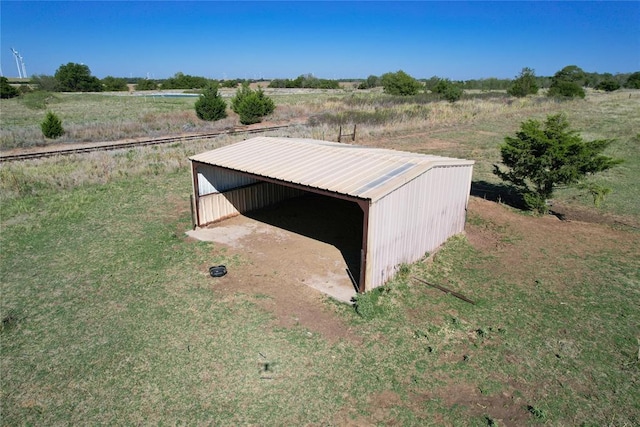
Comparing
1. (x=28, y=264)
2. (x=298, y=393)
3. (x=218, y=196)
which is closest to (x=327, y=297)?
(x=298, y=393)

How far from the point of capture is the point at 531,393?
620 centimetres

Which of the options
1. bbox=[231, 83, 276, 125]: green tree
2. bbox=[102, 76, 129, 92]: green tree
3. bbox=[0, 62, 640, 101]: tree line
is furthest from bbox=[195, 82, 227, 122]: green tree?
bbox=[102, 76, 129, 92]: green tree

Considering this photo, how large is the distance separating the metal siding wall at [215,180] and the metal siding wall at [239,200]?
17cm

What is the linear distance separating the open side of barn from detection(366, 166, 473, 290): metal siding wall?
22 mm

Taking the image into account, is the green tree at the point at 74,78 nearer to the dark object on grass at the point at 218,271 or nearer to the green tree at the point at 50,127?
the green tree at the point at 50,127

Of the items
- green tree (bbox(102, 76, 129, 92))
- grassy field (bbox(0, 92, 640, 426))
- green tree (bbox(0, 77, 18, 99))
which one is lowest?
grassy field (bbox(0, 92, 640, 426))

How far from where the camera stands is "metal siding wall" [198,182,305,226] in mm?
12906

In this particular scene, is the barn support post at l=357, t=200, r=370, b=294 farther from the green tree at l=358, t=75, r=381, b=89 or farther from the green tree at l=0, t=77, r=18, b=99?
the green tree at l=358, t=75, r=381, b=89

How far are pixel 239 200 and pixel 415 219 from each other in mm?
6456

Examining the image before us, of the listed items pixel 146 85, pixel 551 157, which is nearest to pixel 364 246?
pixel 551 157

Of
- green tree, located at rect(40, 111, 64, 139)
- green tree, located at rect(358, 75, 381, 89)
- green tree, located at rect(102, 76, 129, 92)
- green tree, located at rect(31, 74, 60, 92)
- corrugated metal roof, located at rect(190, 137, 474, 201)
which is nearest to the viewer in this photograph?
corrugated metal roof, located at rect(190, 137, 474, 201)

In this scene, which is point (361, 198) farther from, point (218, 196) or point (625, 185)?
point (625, 185)

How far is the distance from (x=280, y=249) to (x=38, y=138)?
25.9 meters

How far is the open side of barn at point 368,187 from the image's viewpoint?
28.6 ft
